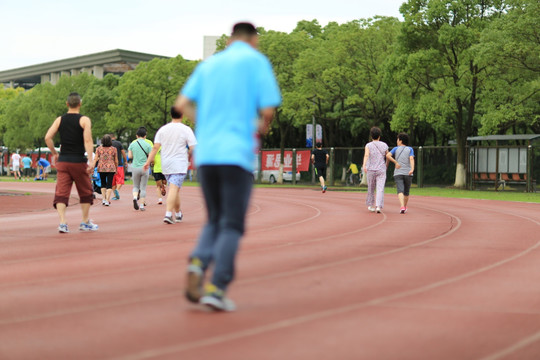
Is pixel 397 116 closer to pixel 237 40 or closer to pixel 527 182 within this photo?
pixel 527 182

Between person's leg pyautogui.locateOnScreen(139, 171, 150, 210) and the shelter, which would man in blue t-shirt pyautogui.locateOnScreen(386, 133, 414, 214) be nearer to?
person's leg pyautogui.locateOnScreen(139, 171, 150, 210)

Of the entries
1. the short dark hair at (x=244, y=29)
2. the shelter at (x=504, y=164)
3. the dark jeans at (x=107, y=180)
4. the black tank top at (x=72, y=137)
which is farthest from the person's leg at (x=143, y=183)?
the shelter at (x=504, y=164)

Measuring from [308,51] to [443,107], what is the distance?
1235 centimetres

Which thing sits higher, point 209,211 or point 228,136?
point 228,136

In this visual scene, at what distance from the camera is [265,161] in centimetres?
4938

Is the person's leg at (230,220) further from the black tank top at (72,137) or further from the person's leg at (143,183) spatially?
the person's leg at (143,183)

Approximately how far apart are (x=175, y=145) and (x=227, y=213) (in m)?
8.01

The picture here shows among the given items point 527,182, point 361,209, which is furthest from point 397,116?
point 361,209

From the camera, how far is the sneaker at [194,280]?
530cm

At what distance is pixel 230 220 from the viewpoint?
5.24 metres

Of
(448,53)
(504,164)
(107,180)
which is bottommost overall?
(107,180)

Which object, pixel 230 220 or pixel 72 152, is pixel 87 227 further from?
pixel 230 220

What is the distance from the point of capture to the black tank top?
1097cm

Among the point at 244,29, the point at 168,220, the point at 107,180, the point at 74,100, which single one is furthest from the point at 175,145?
the point at 244,29
